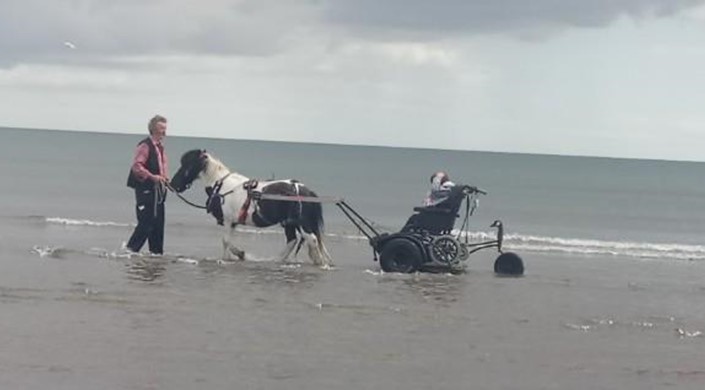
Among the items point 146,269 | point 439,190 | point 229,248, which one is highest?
point 439,190

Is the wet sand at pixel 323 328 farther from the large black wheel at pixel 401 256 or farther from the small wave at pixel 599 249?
the small wave at pixel 599 249

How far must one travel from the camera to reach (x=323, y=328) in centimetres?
1048

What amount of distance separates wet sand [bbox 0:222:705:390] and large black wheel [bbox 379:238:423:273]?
0.89 feet

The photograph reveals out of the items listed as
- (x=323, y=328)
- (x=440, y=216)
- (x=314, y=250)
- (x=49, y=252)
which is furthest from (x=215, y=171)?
(x=323, y=328)

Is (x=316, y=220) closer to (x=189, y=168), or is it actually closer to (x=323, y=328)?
(x=189, y=168)

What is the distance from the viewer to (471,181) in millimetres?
87188

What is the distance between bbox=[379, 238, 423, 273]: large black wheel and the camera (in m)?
15.0

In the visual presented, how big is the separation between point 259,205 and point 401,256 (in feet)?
6.54

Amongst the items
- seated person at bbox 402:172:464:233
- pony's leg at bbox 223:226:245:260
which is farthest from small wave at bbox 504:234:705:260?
pony's leg at bbox 223:226:245:260

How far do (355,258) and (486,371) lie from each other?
947 cm

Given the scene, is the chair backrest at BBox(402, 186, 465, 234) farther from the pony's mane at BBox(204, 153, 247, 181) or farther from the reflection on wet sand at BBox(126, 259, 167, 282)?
the reflection on wet sand at BBox(126, 259, 167, 282)

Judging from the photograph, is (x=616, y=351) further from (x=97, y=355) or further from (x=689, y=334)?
(x=97, y=355)

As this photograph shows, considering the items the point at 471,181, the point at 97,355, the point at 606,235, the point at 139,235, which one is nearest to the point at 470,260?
the point at 139,235

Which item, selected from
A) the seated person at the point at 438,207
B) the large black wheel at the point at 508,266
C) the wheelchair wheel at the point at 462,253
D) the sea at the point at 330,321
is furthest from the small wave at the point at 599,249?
the seated person at the point at 438,207
